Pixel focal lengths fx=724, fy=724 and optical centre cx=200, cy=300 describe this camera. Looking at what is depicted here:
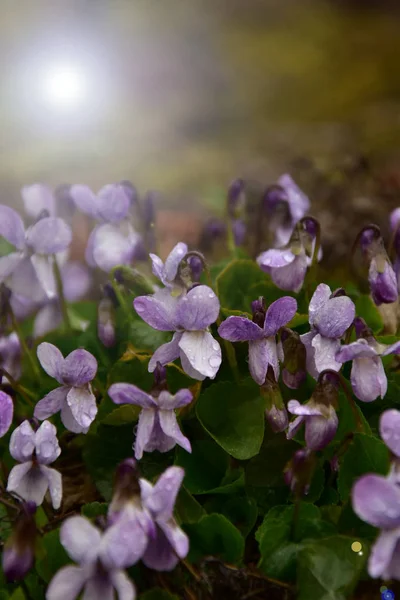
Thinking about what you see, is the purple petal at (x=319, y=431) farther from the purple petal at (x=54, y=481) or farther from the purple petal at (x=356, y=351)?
the purple petal at (x=54, y=481)

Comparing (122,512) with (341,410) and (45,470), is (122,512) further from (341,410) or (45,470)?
(341,410)

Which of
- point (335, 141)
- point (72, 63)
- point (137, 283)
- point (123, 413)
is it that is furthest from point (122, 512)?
point (335, 141)

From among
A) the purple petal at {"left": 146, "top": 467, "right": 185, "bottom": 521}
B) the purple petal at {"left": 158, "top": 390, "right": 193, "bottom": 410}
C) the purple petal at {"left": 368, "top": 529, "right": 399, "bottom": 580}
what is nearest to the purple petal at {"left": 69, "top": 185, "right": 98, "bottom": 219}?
the purple petal at {"left": 158, "top": 390, "right": 193, "bottom": 410}

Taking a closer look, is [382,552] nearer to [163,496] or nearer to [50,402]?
[163,496]

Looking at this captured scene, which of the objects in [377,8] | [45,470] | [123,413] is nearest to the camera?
[45,470]

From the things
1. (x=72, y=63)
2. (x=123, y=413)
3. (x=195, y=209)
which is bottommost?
(x=195, y=209)

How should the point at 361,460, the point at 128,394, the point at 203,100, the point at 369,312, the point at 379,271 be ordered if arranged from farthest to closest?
the point at 203,100 → the point at 369,312 → the point at 379,271 → the point at 361,460 → the point at 128,394

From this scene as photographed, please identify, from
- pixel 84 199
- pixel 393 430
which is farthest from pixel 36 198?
pixel 393 430
